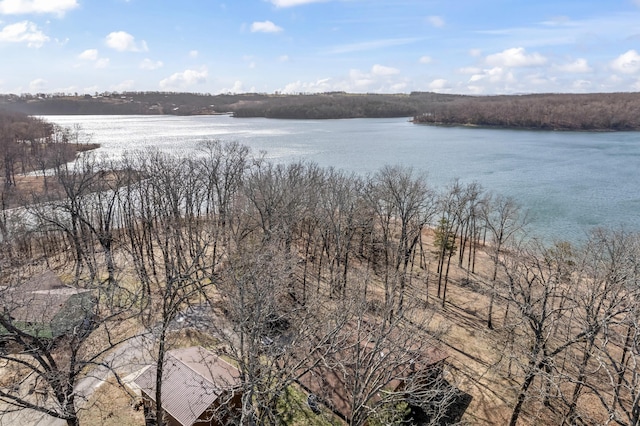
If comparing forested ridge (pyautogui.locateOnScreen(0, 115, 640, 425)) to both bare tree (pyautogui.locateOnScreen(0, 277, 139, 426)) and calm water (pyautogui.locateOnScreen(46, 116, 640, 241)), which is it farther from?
calm water (pyautogui.locateOnScreen(46, 116, 640, 241))

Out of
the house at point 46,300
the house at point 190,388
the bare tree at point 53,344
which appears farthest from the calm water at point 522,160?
the house at point 46,300

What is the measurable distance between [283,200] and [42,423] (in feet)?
48.7

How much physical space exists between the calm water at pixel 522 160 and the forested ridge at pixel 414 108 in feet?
29.2

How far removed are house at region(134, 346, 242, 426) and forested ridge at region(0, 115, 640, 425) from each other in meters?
0.54

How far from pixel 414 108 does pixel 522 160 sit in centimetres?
8799

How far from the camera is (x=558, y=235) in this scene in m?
32.4

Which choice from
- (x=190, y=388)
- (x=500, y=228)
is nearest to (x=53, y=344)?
(x=190, y=388)

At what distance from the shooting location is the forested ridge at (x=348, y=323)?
10000 millimetres

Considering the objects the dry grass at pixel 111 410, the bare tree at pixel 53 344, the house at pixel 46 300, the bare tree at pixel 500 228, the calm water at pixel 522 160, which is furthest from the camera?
the calm water at pixel 522 160

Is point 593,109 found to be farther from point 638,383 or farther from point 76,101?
point 76,101

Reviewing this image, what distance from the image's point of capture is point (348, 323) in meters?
14.5

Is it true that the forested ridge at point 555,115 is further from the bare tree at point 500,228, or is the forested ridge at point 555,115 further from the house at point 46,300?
the house at point 46,300

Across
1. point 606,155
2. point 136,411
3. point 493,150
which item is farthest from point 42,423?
point 606,155

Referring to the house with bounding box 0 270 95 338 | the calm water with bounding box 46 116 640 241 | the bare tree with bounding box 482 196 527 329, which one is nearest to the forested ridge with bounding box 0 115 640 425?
the bare tree with bounding box 482 196 527 329
